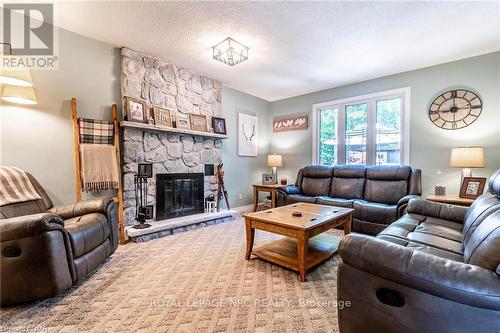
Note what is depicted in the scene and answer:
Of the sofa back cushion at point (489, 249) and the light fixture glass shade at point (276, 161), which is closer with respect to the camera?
the sofa back cushion at point (489, 249)

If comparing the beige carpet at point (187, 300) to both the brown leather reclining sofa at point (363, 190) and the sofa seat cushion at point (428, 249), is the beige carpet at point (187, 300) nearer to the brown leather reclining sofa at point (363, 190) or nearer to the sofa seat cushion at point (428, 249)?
the sofa seat cushion at point (428, 249)

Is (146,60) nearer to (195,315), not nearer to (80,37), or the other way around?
(80,37)

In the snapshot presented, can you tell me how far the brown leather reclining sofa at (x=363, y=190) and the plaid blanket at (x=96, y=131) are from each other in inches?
112

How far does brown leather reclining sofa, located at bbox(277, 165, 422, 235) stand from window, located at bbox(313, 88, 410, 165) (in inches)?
17.4

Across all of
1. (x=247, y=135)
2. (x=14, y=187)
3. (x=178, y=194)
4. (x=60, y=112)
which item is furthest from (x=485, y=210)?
(x=60, y=112)

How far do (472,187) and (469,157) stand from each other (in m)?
0.41

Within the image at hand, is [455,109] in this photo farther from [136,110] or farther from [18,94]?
[18,94]

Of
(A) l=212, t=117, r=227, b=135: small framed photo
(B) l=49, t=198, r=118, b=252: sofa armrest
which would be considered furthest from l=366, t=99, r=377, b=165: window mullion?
(B) l=49, t=198, r=118, b=252: sofa armrest

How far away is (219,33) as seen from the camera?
8.84 ft

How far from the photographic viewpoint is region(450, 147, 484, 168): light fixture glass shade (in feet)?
9.42

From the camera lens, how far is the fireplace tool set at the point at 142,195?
3.14 m

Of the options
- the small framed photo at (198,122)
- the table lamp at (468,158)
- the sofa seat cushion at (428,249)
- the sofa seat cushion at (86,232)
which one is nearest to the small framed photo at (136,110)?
the small framed photo at (198,122)

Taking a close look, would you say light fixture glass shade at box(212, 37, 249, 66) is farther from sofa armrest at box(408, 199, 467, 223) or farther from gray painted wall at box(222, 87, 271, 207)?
sofa armrest at box(408, 199, 467, 223)

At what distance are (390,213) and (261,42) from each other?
2836 millimetres
